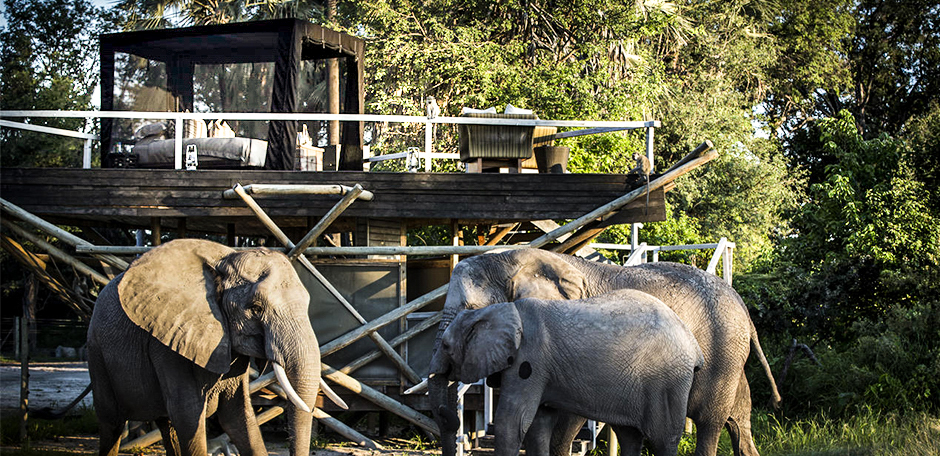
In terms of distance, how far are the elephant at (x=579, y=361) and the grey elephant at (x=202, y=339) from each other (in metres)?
1.11

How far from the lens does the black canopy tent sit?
12492mm

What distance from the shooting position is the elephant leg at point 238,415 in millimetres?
8414

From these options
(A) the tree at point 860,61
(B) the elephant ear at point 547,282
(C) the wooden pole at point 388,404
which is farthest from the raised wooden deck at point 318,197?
(A) the tree at point 860,61

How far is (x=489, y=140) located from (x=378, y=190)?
1.52m

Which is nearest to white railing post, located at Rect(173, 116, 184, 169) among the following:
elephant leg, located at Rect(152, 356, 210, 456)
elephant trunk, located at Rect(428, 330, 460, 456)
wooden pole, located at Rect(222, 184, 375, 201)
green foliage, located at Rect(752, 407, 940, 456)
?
wooden pole, located at Rect(222, 184, 375, 201)

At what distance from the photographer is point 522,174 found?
11.8 meters

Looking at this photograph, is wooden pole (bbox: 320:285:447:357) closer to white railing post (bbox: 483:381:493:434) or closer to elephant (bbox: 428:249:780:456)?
white railing post (bbox: 483:381:493:434)

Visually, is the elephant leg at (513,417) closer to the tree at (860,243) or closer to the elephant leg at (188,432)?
the elephant leg at (188,432)

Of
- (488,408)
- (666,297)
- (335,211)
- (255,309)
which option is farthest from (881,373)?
(255,309)

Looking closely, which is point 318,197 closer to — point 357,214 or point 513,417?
point 357,214

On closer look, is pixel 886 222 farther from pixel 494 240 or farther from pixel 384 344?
pixel 384 344

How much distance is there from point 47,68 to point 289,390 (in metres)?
23.5

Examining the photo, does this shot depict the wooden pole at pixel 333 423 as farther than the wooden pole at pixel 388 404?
No

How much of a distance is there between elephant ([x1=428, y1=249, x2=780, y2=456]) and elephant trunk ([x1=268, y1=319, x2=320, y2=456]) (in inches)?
46.5
